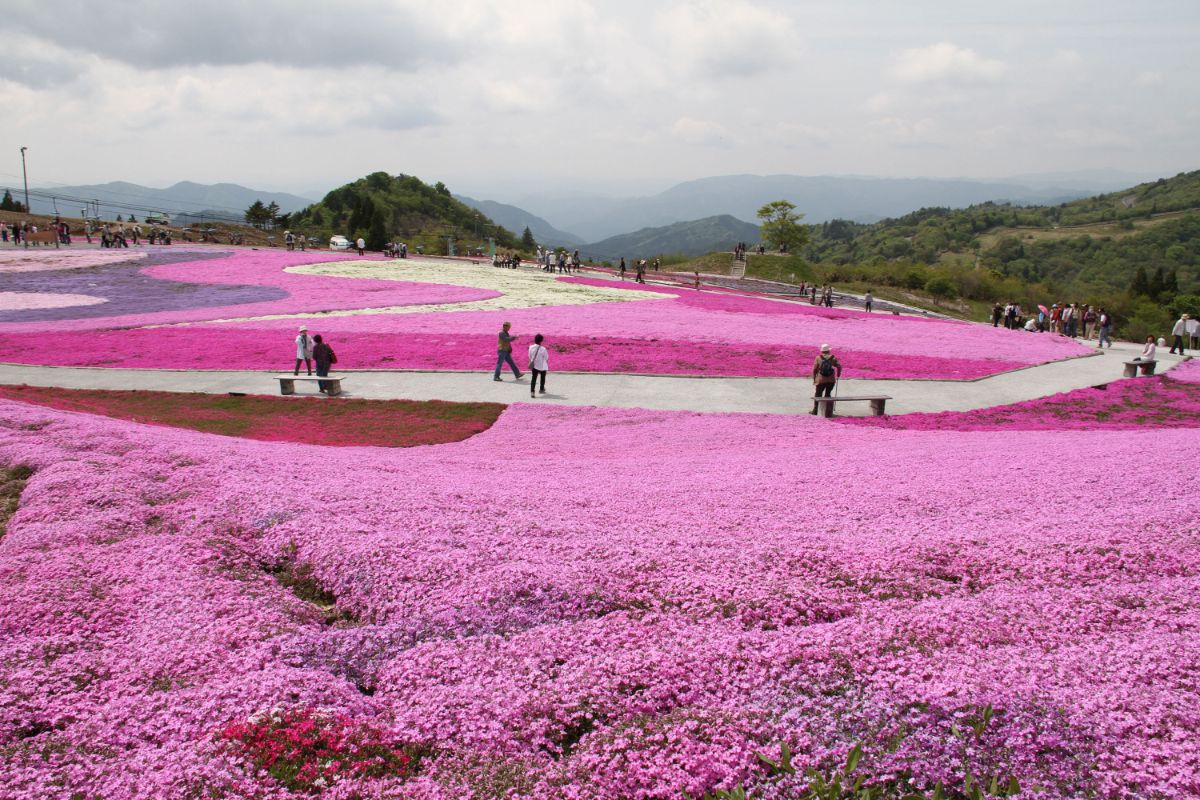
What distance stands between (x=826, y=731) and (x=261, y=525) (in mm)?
7441

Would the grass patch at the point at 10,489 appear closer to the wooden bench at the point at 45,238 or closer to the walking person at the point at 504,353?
the walking person at the point at 504,353

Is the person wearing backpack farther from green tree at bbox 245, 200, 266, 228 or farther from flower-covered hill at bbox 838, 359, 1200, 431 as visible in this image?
green tree at bbox 245, 200, 266, 228

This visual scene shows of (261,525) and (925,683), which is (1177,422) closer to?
(925,683)

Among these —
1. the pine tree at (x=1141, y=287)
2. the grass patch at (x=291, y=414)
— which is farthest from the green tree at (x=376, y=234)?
the pine tree at (x=1141, y=287)

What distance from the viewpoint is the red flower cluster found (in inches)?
223

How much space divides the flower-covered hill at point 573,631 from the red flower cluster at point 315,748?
23 mm

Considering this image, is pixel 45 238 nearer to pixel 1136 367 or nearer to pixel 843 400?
pixel 843 400

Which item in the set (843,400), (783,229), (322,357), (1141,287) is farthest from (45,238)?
(1141,287)

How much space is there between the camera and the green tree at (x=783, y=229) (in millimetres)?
102544

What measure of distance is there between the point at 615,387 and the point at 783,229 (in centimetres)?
8620

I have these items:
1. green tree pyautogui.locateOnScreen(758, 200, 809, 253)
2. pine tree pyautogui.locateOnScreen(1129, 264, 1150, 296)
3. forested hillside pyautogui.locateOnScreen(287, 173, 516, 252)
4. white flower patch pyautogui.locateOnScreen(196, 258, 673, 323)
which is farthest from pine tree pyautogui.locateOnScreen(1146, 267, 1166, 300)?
forested hillside pyautogui.locateOnScreen(287, 173, 516, 252)

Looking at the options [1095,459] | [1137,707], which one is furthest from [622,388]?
[1137,707]

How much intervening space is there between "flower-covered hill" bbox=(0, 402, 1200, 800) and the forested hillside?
86.8 metres

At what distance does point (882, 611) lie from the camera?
785 centimetres
